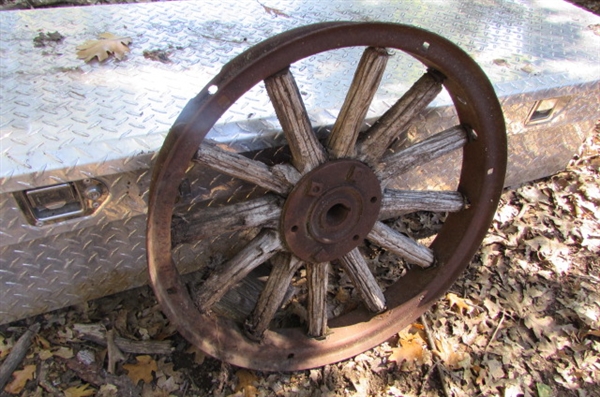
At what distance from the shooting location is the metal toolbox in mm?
1935

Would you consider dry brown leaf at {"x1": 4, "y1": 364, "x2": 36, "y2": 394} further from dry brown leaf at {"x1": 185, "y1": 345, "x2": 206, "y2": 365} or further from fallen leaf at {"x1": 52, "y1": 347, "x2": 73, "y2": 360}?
dry brown leaf at {"x1": 185, "y1": 345, "x2": 206, "y2": 365}

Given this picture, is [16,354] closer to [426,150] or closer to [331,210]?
[331,210]

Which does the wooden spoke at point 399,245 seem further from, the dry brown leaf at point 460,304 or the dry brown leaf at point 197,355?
the dry brown leaf at point 197,355

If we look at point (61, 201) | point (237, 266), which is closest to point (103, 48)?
point (61, 201)

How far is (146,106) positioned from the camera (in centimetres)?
227

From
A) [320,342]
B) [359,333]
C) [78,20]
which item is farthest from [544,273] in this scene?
[78,20]

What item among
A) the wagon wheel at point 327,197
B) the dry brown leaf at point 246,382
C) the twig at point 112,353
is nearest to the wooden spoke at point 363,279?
the wagon wheel at point 327,197

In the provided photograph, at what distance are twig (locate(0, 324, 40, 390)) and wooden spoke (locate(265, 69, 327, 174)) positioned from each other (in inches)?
67.8

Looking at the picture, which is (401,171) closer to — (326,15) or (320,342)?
(320,342)

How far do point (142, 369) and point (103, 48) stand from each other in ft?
5.74

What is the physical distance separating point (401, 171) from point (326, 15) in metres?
1.69

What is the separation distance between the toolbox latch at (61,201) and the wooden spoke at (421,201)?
127 cm

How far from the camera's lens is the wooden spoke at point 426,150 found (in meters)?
2.17

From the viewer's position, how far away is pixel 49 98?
2.24 metres
